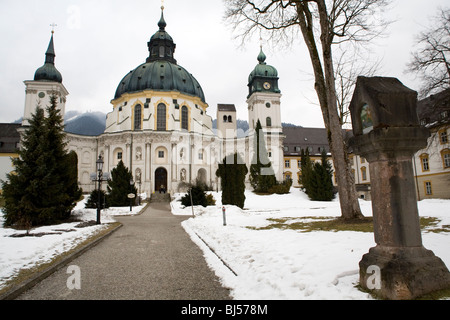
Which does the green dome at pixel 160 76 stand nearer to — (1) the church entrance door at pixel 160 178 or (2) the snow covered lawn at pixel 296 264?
(1) the church entrance door at pixel 160 178

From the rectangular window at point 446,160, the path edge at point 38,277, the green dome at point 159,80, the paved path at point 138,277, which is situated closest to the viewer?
the path edge at point 38,277

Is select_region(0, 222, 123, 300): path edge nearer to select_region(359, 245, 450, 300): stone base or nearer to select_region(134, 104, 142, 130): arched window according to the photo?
select_region(359, 245, 450, 300): stone base

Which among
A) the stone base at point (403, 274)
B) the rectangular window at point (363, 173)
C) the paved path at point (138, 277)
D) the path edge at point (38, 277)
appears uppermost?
the rectangular window at point (363, 173)

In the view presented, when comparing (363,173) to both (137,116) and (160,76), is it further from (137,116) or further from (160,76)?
(137,116)

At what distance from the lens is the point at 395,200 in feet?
12.3

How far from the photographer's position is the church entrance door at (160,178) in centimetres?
4862

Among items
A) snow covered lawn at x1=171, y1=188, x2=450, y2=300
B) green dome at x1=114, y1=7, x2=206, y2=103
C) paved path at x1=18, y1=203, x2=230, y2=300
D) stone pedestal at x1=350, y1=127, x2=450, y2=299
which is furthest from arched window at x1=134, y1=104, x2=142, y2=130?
stone pedestal at x1=350, y1=127, x2=450, y2=299

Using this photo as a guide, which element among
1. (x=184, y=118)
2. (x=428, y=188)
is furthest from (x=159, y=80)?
(x=428, y=188)

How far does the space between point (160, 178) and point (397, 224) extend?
4696cm

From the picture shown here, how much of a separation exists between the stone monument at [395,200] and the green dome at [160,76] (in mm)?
51614

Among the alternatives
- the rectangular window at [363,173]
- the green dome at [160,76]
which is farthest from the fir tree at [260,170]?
the rectangular window at [363,173]

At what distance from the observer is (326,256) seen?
5.14m

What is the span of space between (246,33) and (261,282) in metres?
11.4
